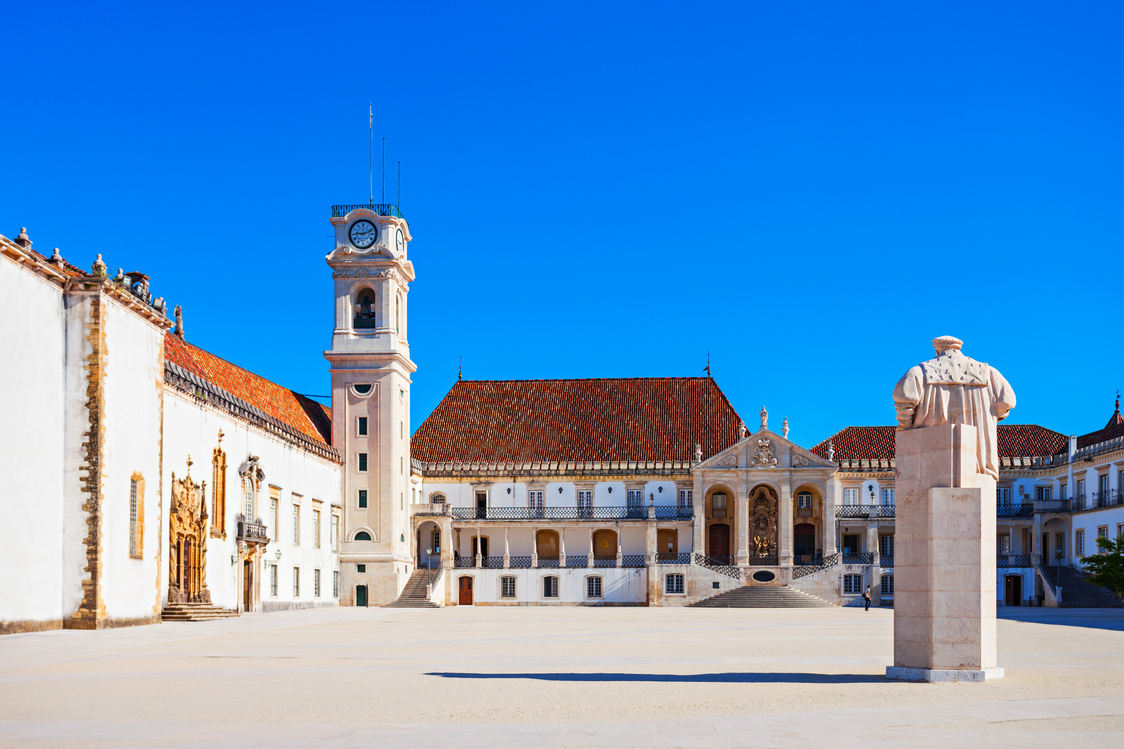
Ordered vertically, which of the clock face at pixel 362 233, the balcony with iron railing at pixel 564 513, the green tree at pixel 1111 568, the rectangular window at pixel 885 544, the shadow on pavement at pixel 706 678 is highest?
the clock face at pixel 362 233

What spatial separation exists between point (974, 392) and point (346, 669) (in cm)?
952

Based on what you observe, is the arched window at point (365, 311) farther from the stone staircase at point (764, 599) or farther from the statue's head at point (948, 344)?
the statue's head at point (948, 344)

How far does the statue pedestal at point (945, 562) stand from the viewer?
49.4ft

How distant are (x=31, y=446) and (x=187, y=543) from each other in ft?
35.7

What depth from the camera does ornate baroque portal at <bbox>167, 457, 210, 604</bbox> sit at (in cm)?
3866

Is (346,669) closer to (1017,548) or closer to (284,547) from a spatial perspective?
(284,547)

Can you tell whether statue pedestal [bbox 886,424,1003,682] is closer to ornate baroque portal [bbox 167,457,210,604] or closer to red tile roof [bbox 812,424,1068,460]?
ornate baroque portal [bbox 167,457,210,604]

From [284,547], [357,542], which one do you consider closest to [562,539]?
[357,542]

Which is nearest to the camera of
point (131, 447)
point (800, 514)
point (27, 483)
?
point (27, 483)

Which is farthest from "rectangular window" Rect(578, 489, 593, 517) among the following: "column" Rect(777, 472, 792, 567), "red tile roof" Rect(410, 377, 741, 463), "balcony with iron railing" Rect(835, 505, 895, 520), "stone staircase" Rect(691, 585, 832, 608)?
"balcony with iron railing" Rect(835, 505, 895, 520)

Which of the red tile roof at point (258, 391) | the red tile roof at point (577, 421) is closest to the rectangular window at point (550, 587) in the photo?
the red tile roof at point (577, 421)

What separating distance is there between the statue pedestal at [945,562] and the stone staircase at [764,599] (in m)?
43.4

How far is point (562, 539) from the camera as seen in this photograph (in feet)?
217

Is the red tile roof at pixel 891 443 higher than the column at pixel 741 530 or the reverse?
higher
